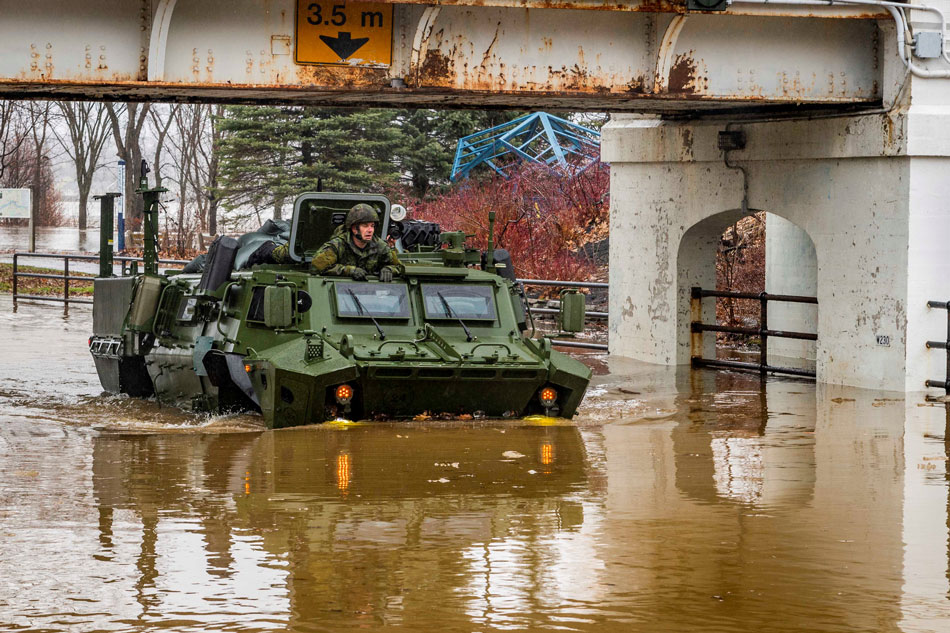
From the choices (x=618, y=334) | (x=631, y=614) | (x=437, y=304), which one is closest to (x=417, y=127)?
(x=618, y=334)

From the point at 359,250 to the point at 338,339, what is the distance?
1.27m

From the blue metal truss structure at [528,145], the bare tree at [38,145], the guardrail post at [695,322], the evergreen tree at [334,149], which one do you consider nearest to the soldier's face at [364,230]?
the guardrail post at [695,322]

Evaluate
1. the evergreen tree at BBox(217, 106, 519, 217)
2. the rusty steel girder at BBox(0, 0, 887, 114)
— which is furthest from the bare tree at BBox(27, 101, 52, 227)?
the rusty steel girder at BBox(0, 0, 887, 114)

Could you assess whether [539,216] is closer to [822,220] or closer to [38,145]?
[822,220]

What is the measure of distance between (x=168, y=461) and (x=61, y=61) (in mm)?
5199

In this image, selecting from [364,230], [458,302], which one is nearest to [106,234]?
[364,230]

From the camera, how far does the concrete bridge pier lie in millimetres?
17266

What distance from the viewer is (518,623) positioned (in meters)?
7.30

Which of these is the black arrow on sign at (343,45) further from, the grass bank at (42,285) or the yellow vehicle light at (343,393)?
the grass bank at (42,285)

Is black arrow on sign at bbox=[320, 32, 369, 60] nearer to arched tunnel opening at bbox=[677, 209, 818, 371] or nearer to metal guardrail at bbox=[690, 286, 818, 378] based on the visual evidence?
arched tunnel opening at bbox=[677, 209, 818, 371]

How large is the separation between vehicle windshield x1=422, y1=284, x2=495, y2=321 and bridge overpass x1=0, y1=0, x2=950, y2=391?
A: 2.48 m

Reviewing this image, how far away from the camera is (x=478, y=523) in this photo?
9.55 m

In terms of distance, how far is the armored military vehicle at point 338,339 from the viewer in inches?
528

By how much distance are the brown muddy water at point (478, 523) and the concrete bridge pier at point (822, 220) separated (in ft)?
7.27
